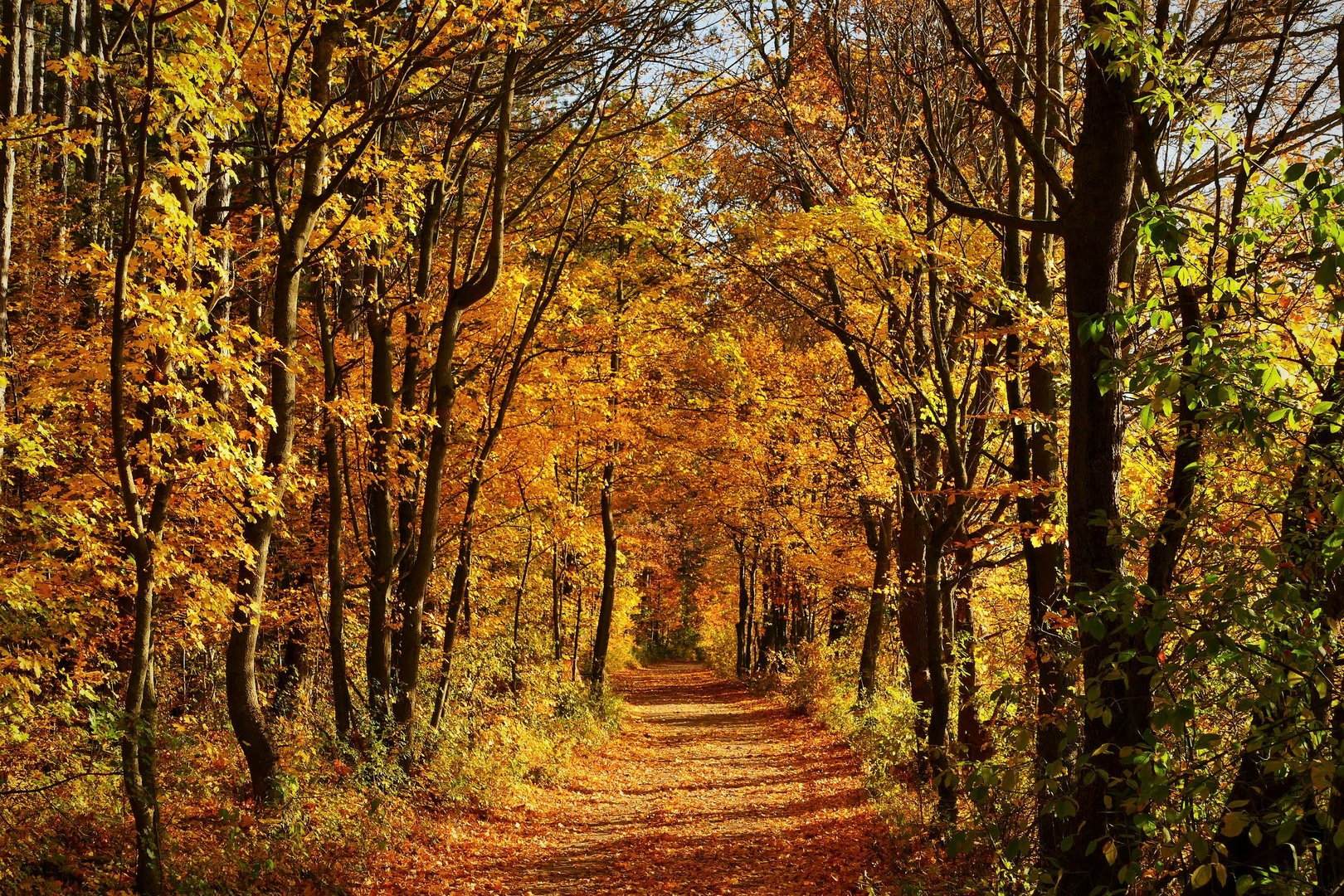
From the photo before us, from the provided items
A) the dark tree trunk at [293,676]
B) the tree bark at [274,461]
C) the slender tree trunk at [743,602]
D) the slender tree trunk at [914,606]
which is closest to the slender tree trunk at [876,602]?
the slender tree trunk at [914,606]

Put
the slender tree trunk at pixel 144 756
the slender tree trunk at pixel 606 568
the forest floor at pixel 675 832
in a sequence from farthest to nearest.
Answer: the slender tree trunk at pixel 606 568, the forest floor at pixel 675 832, the slender tree trunk at pixel 144 756

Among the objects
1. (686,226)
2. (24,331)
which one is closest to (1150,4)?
(686,226)

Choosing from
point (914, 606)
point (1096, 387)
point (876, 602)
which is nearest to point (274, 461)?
point (1096, 387)

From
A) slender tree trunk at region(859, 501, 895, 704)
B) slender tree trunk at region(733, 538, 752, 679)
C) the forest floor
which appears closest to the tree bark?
the forest floor

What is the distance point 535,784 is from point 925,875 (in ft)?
22.2

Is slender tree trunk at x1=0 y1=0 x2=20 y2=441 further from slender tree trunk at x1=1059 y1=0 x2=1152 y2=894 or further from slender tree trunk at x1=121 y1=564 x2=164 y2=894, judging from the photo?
slender tree trunk at x1=1059 y1=0 x2=1152 y2=894

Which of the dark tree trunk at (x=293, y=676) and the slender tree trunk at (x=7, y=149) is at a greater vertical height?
the slender tree trunk at (x=7, y=149)

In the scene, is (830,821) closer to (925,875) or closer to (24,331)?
(925,875)

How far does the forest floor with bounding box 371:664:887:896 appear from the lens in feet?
27.4

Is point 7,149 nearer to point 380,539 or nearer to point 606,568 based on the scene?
point 380,539

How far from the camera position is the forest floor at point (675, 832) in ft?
27.4

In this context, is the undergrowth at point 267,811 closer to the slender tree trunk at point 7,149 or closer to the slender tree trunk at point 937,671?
the slender tree trunk at point 7,149

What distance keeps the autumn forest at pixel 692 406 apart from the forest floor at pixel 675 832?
94 mm

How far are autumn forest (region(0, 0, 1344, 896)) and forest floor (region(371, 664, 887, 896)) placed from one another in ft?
0.31
